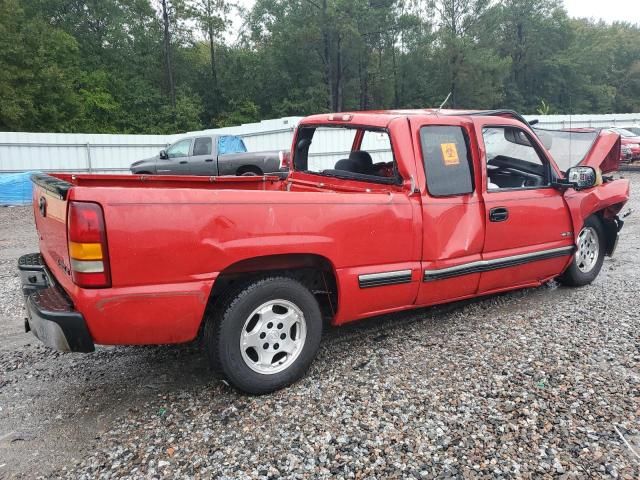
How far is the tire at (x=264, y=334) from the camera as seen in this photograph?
289 centimetres

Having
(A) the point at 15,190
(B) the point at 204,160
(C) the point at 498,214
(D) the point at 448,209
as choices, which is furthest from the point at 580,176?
(A) the point at 15,190

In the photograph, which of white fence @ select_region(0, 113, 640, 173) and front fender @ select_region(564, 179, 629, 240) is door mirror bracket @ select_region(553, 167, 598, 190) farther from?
white fence @ select_region(0, 113, 640, 173)

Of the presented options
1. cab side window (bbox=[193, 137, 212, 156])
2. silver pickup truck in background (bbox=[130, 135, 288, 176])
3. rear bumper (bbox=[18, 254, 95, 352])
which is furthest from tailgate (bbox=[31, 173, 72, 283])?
cab side window (bbox=[193, 137, 212, 156])

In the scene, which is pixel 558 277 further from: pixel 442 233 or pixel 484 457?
pixel 484 457

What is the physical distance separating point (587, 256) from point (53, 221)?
493cm

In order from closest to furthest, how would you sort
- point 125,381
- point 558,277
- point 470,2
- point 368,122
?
point 125,381 → point 368,122 → point 558,277 → point 470,2

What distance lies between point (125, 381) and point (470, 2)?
57.1m

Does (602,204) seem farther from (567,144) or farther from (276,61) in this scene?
(276,61)

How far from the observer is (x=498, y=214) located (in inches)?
158

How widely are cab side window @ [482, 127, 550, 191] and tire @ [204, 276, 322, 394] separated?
7.37 feet

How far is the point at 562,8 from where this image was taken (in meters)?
56.3

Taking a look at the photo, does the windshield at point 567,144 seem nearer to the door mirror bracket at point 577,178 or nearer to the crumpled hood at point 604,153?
the crumpled hood at point 604,153

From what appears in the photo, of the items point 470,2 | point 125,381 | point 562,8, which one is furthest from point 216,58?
point 125,381

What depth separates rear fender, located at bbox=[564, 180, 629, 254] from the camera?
465cm
